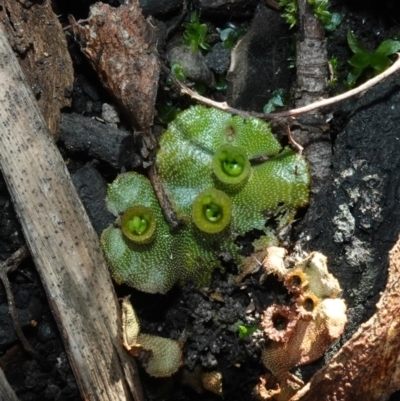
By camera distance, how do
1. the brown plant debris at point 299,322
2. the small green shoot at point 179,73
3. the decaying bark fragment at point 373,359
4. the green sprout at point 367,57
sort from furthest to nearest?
the small green shoot at point 179,73 < the green sprout at point 367,57 < the brown plant debris at point 299,322 < the decaying bark fragment at point 373,359

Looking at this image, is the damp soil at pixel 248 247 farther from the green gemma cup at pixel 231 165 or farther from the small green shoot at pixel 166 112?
the green gemma cup at pixel 231 165

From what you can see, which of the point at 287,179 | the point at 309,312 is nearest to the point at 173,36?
the point at 287,179

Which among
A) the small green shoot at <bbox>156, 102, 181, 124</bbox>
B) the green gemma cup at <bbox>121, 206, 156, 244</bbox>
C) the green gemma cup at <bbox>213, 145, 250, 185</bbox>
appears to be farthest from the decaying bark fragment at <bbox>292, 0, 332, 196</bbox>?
the green gemma cup at <bbox>121, 206, 156, 244</bbox>

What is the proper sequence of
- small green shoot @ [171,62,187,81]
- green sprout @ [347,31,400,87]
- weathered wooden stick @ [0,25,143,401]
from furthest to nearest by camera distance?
small green shoot @ [171,62,187,81], green sprout @ [347,31,400,87], weathered wooden stick @ [0,25,143,401]

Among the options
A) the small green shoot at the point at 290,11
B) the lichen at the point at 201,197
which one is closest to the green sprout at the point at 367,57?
the small green shoot at the point at 290,11

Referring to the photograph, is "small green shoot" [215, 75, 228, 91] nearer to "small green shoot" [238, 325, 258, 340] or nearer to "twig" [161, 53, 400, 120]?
"twig" [161, 53, 400, 120]

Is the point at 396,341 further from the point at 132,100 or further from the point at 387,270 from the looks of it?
the point at 132,100
